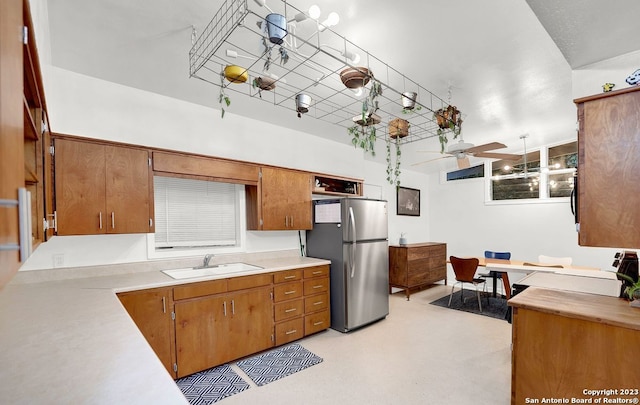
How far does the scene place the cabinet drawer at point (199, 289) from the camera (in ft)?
7.95

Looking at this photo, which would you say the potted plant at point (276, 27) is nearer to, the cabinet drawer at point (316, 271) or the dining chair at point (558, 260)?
the cabinet drawer at point (316, 271)

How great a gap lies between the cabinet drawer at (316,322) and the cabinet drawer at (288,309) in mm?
150

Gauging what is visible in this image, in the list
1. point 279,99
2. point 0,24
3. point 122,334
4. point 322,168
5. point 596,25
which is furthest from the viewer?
point 322,168

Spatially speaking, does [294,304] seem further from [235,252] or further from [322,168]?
[322,168]

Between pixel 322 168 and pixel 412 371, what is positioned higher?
pixel 322 168

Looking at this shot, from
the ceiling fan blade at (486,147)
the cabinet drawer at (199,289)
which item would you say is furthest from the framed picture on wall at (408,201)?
the cabinet drawer at (199,289)

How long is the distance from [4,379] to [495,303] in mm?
5579

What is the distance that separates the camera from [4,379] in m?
0.92

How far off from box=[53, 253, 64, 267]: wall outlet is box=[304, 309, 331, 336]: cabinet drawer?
2307 mm

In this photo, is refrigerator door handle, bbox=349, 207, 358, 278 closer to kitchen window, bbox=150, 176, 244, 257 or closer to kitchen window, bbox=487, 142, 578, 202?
kitchen window, bbox=150, 176, 244, 257

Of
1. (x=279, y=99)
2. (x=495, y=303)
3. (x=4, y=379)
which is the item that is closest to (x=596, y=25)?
(x=279, y=99)

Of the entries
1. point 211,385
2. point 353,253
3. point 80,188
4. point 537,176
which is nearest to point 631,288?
point 353,253

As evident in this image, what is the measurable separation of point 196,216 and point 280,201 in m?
0.94

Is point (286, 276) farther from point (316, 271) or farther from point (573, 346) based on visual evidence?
point (573, 346)
